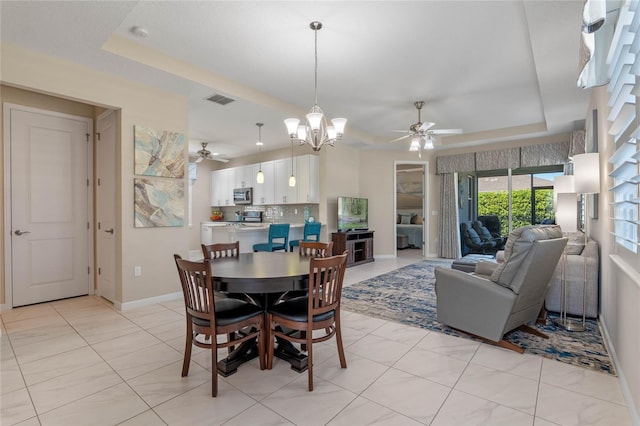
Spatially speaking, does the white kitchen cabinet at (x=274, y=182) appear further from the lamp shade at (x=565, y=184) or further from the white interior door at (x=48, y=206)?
the lamp shade at (x=565, y=184)

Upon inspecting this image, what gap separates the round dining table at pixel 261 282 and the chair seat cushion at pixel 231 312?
141 mm

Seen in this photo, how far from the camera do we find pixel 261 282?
2.05 m

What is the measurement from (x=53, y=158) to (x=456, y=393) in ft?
16.5

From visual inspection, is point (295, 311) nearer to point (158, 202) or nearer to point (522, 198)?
point (158, 202)

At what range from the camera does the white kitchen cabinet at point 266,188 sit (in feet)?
24.1

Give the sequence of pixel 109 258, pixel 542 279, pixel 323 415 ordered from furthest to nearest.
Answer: pixel 109 258
pixel 542 279
pixel 323 415

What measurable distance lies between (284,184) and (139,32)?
4.37 metres

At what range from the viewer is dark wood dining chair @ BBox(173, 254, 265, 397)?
6.46ft

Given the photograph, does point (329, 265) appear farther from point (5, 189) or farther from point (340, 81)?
point (5, 189)

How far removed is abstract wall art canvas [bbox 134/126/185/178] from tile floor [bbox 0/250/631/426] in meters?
1.89

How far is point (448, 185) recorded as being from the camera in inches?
294

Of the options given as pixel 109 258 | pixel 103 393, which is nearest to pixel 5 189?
pixel 109 258

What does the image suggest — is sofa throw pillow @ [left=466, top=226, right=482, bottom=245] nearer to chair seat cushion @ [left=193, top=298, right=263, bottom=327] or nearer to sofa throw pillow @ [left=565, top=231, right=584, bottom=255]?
sofa throw pillow @ [left=565, top=231, right=584, bottom=255]

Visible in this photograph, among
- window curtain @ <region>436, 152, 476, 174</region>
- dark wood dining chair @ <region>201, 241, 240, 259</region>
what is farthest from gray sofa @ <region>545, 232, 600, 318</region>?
window curtain @ <region>436, 152, 476, 174</region>
